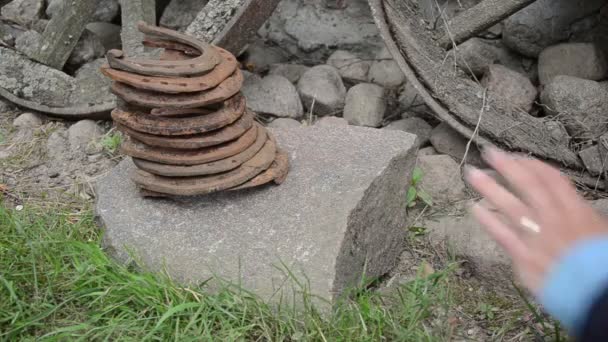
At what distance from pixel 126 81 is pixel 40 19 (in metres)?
1.72

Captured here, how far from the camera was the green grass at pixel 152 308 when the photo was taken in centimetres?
222

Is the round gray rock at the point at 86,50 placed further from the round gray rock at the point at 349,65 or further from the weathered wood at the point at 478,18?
the weathered wood at the point at 478,18

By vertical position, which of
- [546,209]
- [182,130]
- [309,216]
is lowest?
[309,216]

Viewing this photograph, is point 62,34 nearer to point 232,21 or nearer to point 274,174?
point 232,21

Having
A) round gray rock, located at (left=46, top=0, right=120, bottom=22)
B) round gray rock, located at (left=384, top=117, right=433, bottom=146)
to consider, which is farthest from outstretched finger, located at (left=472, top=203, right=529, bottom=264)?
round gray rock, located at (left=46, top=0, right=120, bottom=22)

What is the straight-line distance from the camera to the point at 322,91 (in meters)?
3.59

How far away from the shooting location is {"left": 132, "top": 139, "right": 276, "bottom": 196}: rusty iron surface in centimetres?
254

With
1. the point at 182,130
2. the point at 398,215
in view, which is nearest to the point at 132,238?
the point at 182,130

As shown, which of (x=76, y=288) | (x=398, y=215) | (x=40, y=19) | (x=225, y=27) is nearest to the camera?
(x=76, y=288)

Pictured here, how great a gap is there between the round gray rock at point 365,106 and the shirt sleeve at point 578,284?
2.36m

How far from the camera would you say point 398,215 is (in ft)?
9.15

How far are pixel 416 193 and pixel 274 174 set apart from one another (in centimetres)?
69

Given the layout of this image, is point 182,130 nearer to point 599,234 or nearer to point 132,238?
point 132,238

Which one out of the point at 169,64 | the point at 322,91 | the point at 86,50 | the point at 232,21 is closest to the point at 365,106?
the point at 322,91
